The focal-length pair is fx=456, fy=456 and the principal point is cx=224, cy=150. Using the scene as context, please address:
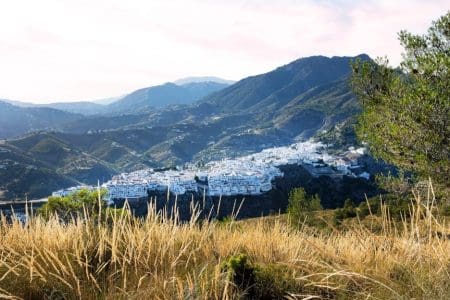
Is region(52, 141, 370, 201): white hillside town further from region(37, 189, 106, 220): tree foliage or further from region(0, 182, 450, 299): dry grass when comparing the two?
region(0, 182, 450, 299): dry grass

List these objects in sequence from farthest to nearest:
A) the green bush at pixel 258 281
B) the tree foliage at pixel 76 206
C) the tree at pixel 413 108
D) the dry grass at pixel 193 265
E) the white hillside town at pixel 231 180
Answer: the white hillside town at pixel 231 180, the tree at pixel 413 108, the tree foliage at pixel 76 206, the green bush at pixel 258 281, the dry grass at pixel 193 265

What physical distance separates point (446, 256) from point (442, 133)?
49.4 feet

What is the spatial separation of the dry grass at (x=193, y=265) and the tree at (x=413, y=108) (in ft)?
41.0

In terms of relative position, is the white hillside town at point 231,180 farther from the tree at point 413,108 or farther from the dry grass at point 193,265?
the dry grass at point 193,265

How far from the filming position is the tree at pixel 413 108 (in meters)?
17.3

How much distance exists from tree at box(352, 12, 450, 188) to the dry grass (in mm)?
12494

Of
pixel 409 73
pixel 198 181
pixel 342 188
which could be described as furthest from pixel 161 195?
pixel 409 73

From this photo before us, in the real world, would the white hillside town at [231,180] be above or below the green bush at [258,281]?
below

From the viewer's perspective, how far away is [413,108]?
58.0 ft

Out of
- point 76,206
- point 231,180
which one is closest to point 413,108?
point 76,206

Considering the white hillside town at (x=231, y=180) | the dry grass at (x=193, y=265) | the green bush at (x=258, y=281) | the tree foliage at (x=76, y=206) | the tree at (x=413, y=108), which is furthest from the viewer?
the white hillside town at (x=231, y=180)

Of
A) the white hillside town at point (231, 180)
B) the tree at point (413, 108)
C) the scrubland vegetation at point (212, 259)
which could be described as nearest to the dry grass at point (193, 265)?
the scrubland vegetation at point (212, 259)

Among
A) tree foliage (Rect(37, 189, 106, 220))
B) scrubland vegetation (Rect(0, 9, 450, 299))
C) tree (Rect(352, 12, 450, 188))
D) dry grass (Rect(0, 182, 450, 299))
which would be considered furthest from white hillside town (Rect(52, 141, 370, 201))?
dry grass (Rect(0, 182, 450, 299))

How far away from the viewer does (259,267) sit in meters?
3.78
